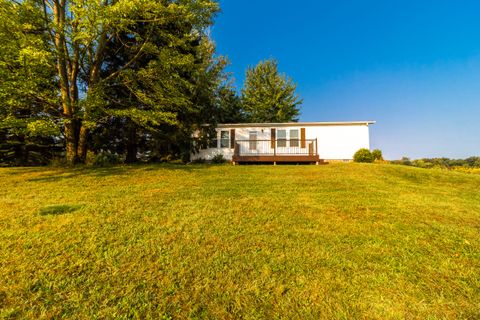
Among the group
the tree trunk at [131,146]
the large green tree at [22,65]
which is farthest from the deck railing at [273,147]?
the large green tree at [22,65]

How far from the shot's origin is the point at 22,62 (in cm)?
725

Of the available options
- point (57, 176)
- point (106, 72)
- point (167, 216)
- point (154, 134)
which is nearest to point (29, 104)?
point (57, 176)

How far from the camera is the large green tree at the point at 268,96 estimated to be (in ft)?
92.1

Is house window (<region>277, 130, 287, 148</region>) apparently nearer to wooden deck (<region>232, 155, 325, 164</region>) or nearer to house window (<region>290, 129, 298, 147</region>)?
house window (<region>290, 129, 298, 147</region>)

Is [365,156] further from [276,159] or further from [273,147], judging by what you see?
[273,147]

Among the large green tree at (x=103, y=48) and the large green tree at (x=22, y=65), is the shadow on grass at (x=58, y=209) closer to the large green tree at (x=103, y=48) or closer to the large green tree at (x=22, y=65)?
the large green tree at (x=22, y=65)

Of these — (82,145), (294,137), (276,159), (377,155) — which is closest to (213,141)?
(276,159)

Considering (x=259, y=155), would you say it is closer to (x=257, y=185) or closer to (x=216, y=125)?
(x=216, y=125)

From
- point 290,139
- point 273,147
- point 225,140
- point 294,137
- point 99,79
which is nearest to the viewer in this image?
point 99,79

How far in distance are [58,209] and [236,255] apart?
4077mm

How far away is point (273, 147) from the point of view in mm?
16078

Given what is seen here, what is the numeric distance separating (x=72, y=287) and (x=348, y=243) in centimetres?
368

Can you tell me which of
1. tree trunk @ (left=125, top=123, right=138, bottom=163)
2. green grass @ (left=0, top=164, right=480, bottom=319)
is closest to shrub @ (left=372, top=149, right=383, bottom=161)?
green grass @ (left=0, top=164, right=480, bottom=319)

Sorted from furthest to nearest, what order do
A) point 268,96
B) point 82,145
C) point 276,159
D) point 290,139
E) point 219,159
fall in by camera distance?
point 268,96 < point 219,159 < point 290,139 < point 276,159 < point 82,145
